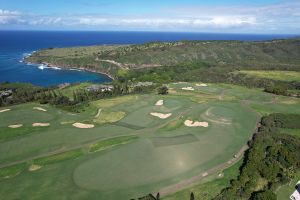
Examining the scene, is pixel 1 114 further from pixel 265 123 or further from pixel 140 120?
pixel 265 123

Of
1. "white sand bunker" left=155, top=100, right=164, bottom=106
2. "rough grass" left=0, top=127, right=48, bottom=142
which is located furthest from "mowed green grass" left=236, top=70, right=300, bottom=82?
"rough grass" left=0, top=127, right=48, bottom=142

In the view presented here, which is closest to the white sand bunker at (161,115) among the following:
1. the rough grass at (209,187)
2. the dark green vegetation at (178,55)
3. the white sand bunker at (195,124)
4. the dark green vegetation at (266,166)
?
the white sand bunker at (195,124)

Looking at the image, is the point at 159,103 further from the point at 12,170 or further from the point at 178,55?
the point at 178,55

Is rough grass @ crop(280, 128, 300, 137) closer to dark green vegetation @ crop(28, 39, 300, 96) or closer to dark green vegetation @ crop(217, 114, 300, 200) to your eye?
dark green vegetation @ crop(217, 114, 300, 200)

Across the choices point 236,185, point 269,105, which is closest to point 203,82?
point 269,105

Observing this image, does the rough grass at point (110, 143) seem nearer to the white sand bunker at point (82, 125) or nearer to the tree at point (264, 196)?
the white sand bunker at point (82, 125)
